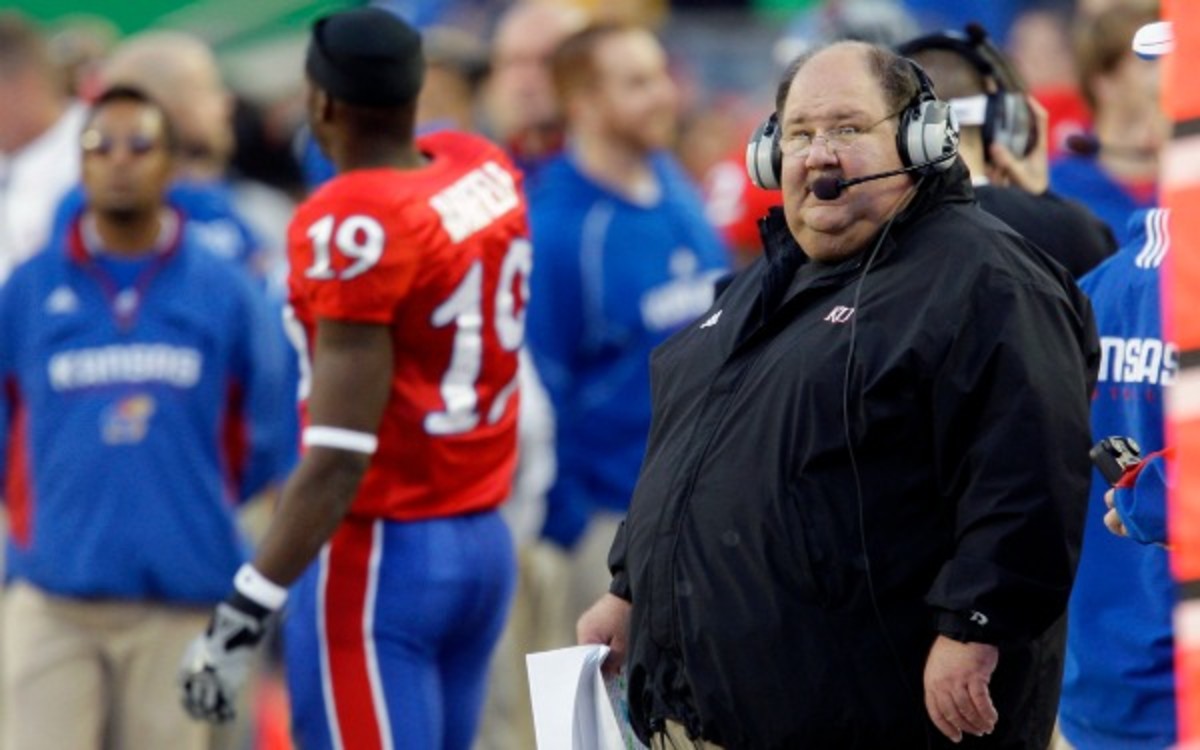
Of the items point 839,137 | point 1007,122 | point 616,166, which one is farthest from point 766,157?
point 616,166

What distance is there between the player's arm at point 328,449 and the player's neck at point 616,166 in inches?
120

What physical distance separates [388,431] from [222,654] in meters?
0.67

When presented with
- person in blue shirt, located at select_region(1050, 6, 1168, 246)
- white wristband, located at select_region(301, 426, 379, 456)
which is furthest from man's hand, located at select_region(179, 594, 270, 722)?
person in blue shirt, located at select_region(1050, 6, 1168, 246)

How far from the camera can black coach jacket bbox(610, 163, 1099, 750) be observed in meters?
4.19

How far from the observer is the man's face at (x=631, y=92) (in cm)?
884

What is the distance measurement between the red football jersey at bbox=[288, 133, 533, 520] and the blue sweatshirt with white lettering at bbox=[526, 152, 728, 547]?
2108 mm

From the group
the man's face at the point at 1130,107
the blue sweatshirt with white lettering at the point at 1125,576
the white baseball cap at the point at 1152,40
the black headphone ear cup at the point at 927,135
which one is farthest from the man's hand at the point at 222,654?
the man's face at the point at 1130,107

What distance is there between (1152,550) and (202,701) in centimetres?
226

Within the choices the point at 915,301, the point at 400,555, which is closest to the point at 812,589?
the point at 915,301

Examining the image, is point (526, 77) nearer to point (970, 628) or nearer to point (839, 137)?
point (839, 137)

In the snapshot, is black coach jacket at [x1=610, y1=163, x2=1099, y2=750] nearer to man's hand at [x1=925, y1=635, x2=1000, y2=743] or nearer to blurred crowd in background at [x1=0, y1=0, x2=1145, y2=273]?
man's hand at [x1=925, y1=635, x2=1000, y2=743]

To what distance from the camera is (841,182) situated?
14.7 ft

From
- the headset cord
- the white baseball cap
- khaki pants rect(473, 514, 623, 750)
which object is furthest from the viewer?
khaki pants rect(473, 514, 623, 750)

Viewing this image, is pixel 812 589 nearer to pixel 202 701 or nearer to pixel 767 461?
pixel 767 461
